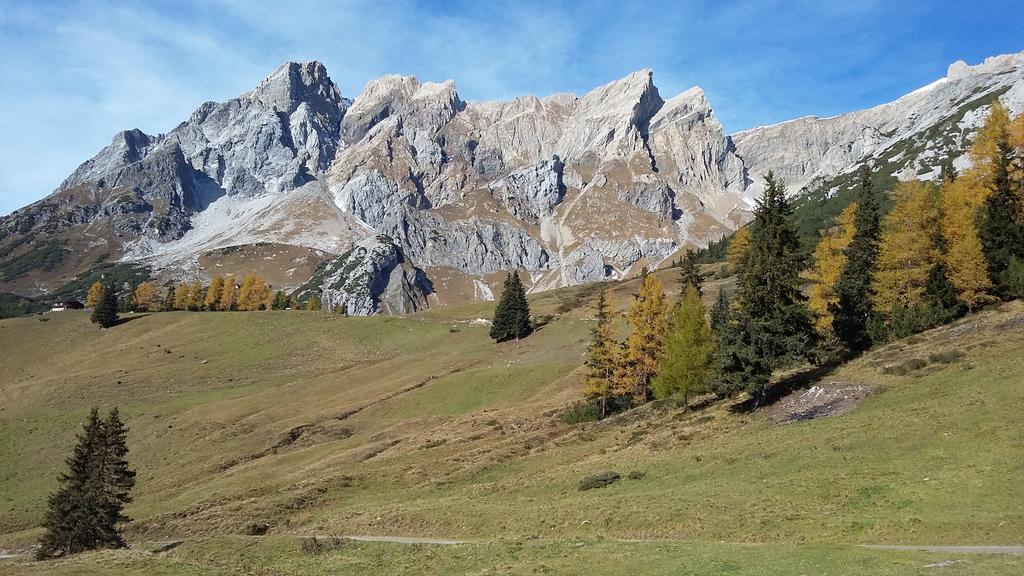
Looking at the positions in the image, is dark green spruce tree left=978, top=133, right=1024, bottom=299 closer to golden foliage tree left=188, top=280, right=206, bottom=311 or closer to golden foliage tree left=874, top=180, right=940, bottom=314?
golden foliage tree left=874, top=180, right=940, bottom=314

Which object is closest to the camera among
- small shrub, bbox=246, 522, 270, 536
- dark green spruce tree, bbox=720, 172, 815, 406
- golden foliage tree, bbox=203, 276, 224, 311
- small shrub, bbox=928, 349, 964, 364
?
small shrub, bbox=246, 522, 270, 536

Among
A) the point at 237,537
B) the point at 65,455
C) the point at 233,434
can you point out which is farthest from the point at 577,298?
the point at 237,537

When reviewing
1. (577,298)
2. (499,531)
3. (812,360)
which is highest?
(577,298)

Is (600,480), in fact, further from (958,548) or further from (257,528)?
(257,528)

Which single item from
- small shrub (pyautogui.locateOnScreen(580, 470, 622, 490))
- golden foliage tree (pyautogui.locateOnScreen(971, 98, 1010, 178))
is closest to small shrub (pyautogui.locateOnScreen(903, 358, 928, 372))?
small shrub (pyautogui.locateOnScreen(580, 470, 622, 490))

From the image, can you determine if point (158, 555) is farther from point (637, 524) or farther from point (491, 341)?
point (491, 341)

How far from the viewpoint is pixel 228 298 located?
541 ft

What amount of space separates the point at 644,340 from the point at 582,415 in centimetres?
964

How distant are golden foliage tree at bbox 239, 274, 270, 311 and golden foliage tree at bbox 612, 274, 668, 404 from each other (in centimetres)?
12765

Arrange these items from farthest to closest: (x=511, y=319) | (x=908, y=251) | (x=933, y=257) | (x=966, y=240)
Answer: (x=511, y=319) < (x=908, y=251) < (x=933, y=257) < (x=966, y=240)

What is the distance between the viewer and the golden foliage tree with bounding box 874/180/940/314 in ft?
175

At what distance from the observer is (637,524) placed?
95.2 ft

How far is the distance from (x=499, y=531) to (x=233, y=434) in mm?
54283

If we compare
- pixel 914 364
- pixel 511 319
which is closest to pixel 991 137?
pixel 914 364
